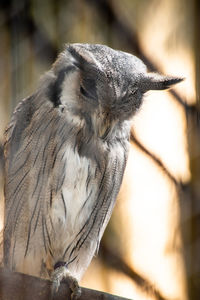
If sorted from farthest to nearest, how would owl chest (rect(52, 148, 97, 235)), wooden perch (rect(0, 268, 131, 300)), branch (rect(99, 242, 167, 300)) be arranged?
owl chest (rect(52, 148, 97, 235)), branch (rect(99, 242, 167, 300)), wooden perch (rect(0, 268, 131, 300))

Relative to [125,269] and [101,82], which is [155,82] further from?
[125,269]

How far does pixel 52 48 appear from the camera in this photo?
110cm

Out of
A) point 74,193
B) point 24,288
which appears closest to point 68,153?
point 74,193

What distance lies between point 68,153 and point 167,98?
0.84 ft

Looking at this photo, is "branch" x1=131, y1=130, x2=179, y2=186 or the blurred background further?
"branch" x1=131, y1=130, x2=179, y2=186

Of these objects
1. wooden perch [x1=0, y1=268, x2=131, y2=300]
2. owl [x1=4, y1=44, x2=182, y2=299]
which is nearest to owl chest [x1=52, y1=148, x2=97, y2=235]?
owl [x1=4, y1=44, x2=182, y2=299]

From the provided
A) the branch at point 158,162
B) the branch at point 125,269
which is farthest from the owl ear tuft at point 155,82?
the branch at point 125,269

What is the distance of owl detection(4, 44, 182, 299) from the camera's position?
1.23 meters

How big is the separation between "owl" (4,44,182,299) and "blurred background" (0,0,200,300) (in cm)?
5

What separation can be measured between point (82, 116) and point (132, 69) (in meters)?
0.16

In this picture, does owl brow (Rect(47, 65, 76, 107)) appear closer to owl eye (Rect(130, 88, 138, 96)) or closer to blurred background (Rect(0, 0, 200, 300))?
blurred background (Rect(0, 0, 200, 300))

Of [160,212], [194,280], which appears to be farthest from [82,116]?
[194,280]

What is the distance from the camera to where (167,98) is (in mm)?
1292

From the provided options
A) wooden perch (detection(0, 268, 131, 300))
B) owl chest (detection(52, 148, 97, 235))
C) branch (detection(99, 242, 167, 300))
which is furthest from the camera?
owl chest (detection(52, 148, 97, 235))
